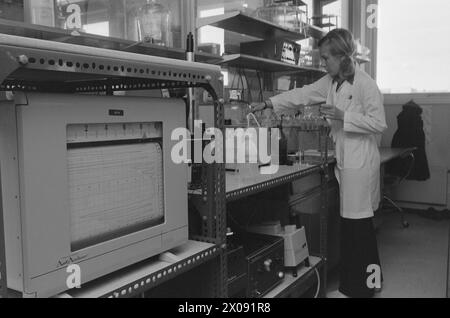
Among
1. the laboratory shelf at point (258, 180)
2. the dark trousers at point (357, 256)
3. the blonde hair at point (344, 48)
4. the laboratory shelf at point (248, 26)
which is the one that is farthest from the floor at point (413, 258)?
the laboratory shelf at point (248, 26)

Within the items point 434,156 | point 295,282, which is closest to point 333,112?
point 295,282

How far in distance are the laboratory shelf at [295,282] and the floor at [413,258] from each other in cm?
31

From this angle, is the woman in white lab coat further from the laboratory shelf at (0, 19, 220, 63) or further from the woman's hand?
the laboratory shelf at (0, 19, 220, 63)

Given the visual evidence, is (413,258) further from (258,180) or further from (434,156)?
(258,180)

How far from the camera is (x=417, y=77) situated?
15.4 feet

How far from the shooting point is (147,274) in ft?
3.28

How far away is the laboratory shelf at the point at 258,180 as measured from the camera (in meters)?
1.50

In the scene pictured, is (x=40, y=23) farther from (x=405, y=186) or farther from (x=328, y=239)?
(x=405, y=186)

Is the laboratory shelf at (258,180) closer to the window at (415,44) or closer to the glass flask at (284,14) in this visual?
the glass flask at (284,14)

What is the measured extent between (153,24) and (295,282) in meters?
1.35
